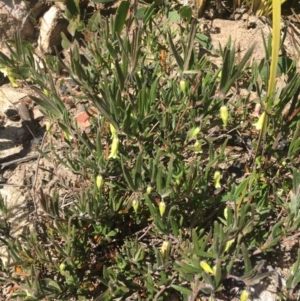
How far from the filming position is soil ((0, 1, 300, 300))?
2.06m

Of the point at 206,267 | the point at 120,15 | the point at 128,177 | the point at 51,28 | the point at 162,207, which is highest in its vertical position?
the point at 120,15

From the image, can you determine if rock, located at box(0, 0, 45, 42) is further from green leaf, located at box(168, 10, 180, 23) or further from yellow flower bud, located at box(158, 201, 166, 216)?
yellow flower bud, located at box(158, 201, 166, 216)

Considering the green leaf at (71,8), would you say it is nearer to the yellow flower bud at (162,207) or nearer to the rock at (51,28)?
the rock at (51,28)

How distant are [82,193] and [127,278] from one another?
0.38 m

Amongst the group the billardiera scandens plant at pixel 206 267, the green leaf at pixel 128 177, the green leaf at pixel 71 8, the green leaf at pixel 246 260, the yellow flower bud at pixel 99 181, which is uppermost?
the green leaf at pixel 71 8

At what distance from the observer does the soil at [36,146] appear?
2061mm

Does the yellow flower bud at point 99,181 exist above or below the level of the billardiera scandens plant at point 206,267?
above

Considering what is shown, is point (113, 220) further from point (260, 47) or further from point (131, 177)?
point (260, 47)

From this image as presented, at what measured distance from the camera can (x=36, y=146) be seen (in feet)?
7.14

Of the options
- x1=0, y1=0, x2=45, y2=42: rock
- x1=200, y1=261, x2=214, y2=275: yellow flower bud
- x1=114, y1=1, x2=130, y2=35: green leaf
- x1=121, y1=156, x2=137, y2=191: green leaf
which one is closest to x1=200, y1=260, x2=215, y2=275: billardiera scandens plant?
x1=200, y1=261, x2=214, y2=275: yellow flower bud

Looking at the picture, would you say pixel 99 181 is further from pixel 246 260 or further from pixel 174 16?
pixel 174 16

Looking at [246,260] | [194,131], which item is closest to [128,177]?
[194,131]

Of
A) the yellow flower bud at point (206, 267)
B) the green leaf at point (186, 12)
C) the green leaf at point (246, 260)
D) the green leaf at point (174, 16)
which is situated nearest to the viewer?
the green leaf at point (246, 260)

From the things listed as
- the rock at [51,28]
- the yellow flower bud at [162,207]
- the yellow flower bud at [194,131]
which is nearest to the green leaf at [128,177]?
the yellow flower bud at [162,207]
